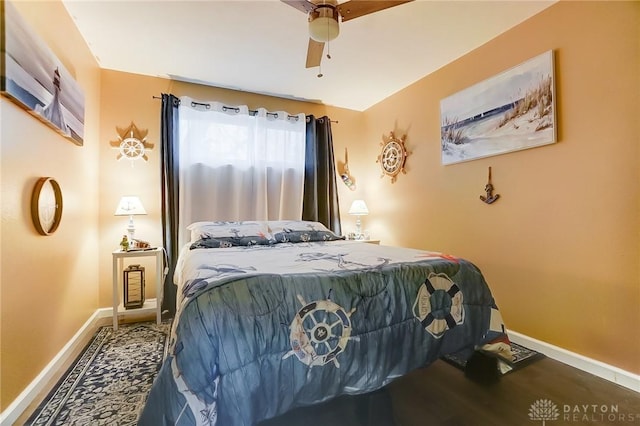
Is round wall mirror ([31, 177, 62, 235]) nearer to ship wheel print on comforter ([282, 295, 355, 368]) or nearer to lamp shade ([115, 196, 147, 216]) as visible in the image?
lamp shade ([115, 196, 147, 216])

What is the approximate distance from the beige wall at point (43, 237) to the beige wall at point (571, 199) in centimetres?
322

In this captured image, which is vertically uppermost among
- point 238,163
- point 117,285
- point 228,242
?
point 238,163

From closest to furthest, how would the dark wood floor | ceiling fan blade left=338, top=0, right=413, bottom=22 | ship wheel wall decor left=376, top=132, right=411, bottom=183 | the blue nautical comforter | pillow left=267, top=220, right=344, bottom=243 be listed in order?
1. the blue nautical comforter
2. the dark wood floor
3. ceiling fan blade left=338, top=0, right=413, bottom=22
4. pillow left=267, top=220, right=344, bottom=243
5. ship wheel wall decor left=376, top=132, right=411, bottom=183

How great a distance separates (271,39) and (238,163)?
1419 millimetres

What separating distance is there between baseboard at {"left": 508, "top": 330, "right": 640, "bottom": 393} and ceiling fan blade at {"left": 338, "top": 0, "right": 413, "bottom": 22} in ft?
8.38

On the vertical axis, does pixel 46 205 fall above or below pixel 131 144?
below

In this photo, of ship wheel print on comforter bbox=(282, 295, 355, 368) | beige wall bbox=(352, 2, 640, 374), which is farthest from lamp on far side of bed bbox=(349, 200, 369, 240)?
ship wheel print on comforter bbox=(282, 295, 355, 368)

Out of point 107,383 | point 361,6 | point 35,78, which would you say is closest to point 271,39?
point 361,6

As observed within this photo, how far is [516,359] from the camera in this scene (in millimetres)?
2080

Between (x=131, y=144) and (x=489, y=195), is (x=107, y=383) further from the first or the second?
(x=489, y=195)

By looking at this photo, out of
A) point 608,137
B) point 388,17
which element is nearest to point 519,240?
point 608,137

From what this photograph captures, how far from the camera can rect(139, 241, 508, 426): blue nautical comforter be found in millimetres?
1044

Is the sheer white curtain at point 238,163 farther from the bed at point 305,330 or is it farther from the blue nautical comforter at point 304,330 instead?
the blue nautical comforter at point 304,330

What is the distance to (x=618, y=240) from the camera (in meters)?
1.83
